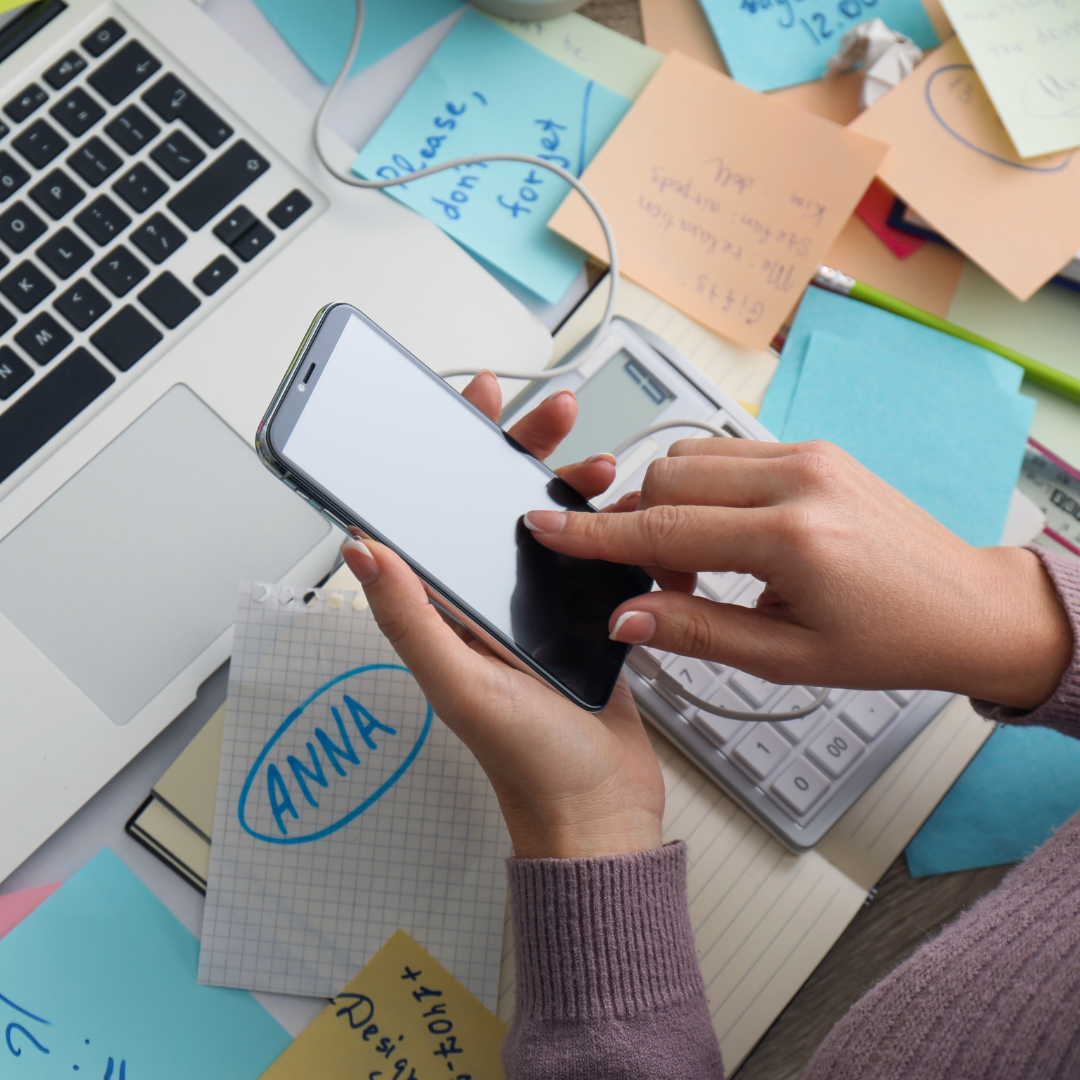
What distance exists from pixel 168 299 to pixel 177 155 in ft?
0.29

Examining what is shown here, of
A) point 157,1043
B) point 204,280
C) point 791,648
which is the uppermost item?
point 204,280

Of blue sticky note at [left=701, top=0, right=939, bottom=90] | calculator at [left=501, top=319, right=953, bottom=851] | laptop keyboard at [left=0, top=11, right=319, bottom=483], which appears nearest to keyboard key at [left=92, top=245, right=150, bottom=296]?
laptop keyboard at [left=0, top=11, right=319, bottom=483]

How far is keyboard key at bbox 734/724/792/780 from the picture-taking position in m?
0.49

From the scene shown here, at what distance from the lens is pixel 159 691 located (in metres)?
0.46

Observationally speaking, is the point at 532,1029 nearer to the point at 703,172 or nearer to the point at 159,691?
the point at 159,691

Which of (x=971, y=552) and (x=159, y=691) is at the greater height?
(x=971, y=552)

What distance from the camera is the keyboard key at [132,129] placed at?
49cm

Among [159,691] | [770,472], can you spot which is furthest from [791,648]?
[159,691]

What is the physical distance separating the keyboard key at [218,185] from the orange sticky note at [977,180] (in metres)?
0.42

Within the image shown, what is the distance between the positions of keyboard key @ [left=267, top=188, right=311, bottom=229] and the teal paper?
35 centimetres

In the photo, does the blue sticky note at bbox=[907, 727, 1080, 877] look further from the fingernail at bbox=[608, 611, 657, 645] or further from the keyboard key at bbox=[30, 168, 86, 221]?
the keyboard key at bbox=[30, 168, 86, 221]

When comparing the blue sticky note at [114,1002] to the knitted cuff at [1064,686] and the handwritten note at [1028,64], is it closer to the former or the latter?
the knitted cuff at [1064,686]

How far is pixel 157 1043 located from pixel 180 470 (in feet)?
1.05

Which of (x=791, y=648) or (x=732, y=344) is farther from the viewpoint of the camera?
(x=732, y=344)
